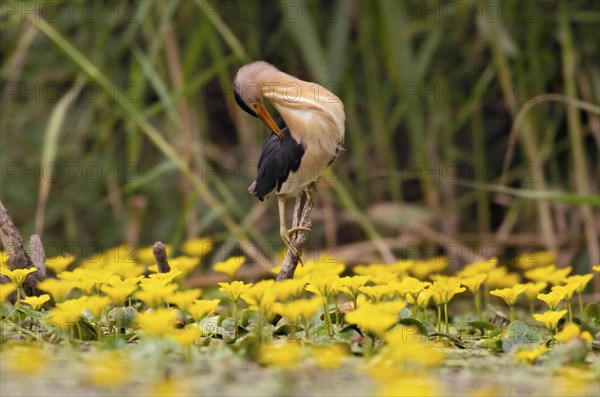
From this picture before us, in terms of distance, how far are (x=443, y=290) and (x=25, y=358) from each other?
2.26ft

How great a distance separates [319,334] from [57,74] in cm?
257

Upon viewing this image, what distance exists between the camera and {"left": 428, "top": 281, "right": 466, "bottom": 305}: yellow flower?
1602 mm

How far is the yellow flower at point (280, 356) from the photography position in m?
1.23

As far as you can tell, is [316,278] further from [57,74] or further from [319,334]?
[57,74]

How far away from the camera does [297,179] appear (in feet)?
5.14

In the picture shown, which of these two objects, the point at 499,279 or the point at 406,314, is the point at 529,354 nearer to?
the point at 406,314

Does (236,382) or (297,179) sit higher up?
(297,179)

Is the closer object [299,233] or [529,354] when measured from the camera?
[529,354]

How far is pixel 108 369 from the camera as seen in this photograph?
4.16 ft

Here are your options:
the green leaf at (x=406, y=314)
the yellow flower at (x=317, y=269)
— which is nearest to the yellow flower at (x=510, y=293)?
the green leaf at (x=406, y=314)

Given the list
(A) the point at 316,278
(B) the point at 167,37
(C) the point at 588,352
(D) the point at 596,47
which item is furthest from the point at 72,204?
(C) the point at 588,352

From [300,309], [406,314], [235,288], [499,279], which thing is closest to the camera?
[300,309]

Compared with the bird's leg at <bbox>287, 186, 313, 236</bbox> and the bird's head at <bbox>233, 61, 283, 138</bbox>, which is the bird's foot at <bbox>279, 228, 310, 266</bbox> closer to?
the bird's leg at <bbox>287, 186, 313, 236</bbox>

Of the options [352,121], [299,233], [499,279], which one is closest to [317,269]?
[299,233]
